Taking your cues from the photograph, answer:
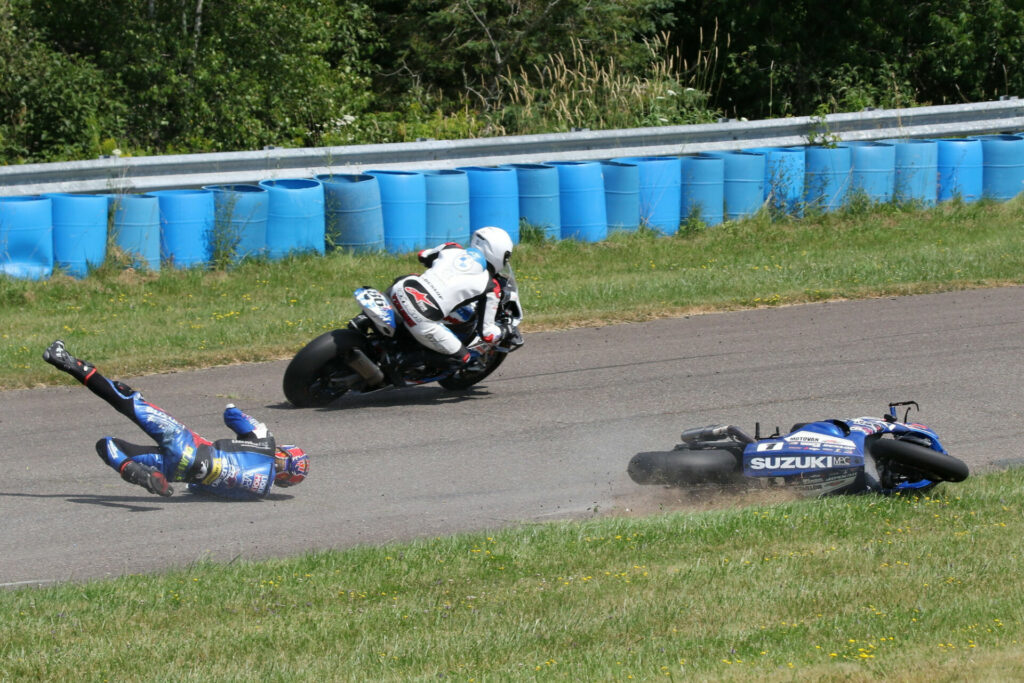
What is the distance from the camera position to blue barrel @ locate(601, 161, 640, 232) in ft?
52.2

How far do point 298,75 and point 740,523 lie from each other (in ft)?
47.7

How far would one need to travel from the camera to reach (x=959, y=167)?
18.1 m

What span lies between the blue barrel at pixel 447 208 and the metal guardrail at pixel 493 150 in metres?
1.27

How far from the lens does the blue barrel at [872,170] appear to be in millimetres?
17594

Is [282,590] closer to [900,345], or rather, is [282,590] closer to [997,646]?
[997,646]

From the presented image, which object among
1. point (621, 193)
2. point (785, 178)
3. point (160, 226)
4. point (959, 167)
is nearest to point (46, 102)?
point (160, 226)

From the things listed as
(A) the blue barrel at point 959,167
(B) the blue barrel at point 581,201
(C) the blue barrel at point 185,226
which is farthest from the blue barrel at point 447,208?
(A) the blue barrel at point 959,167

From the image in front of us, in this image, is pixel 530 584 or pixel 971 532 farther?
pixel 971 532

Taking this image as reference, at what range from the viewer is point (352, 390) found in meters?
9.70

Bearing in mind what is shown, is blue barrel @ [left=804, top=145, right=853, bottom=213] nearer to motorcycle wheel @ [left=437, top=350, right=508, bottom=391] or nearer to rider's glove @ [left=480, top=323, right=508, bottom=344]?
motorcycle wheel @ [left=437, top=350, right=508, bottom=391]

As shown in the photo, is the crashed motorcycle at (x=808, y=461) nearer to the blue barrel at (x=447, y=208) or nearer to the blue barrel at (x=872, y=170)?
the blue barrel at (x=447, y=208)

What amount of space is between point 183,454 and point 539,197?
8.88 metres

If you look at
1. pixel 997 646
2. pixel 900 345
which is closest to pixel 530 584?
pixel 997 646

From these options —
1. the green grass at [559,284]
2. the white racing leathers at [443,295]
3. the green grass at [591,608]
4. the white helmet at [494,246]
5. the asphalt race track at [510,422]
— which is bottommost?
the asphalt race track at [510,422]
